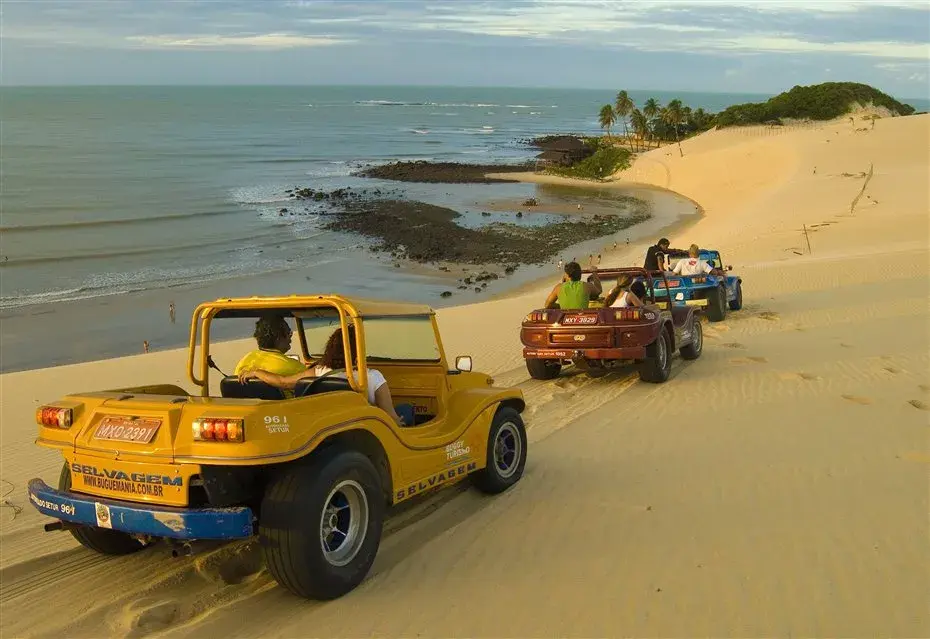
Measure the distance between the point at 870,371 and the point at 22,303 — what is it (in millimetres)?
21430

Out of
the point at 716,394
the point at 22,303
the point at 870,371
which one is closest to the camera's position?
the point at 716,394

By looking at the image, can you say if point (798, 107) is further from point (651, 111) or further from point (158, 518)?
point (158, 518)

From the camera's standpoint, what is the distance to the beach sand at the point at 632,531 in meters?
4.98

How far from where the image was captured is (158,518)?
15.3 ft

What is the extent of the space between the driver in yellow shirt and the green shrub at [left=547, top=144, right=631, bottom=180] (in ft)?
201

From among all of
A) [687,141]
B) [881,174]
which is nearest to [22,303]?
[881,174]

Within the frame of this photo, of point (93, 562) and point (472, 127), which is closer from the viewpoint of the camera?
point (93, 562)

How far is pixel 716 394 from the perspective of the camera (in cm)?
1123

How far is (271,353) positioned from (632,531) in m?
3.01

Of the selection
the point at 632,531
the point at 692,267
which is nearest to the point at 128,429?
the point at 632,531

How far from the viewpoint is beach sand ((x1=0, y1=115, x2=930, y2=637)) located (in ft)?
16.4

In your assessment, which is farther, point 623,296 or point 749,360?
point 749,360

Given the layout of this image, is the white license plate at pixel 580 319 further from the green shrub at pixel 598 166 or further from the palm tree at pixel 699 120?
the palm tree at pixel 699 120

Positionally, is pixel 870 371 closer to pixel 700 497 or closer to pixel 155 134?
pixel 700 497
